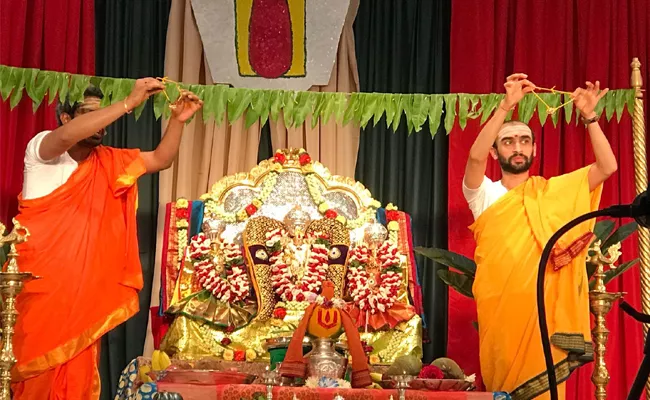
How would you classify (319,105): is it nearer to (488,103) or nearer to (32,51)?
A: (488,103)

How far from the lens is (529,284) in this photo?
13.8 ft

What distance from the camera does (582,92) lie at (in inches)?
168

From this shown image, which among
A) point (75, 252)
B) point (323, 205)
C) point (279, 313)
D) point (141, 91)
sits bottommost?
point (279, 313)

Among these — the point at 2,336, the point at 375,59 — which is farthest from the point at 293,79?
the point at 2,336

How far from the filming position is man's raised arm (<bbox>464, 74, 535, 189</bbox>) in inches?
165

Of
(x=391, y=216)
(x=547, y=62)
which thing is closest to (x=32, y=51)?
(x=391, y=216)

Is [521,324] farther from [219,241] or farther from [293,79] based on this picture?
[293,79]

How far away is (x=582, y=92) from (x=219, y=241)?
1.88m

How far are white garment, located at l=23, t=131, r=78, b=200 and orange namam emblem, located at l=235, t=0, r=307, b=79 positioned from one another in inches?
65.6

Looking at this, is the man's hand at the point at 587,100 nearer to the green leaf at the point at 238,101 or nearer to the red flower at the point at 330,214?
the red flower at the point at 330,214

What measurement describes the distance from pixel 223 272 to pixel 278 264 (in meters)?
0.28

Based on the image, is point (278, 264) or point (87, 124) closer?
point (87, 124)

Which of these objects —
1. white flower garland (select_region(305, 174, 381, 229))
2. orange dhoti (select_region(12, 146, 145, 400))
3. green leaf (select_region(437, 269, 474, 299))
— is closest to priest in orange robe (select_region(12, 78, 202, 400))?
orange dhoti (select_region(12, 146, 145, 400))

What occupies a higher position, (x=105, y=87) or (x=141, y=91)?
(x=105, y=87)
